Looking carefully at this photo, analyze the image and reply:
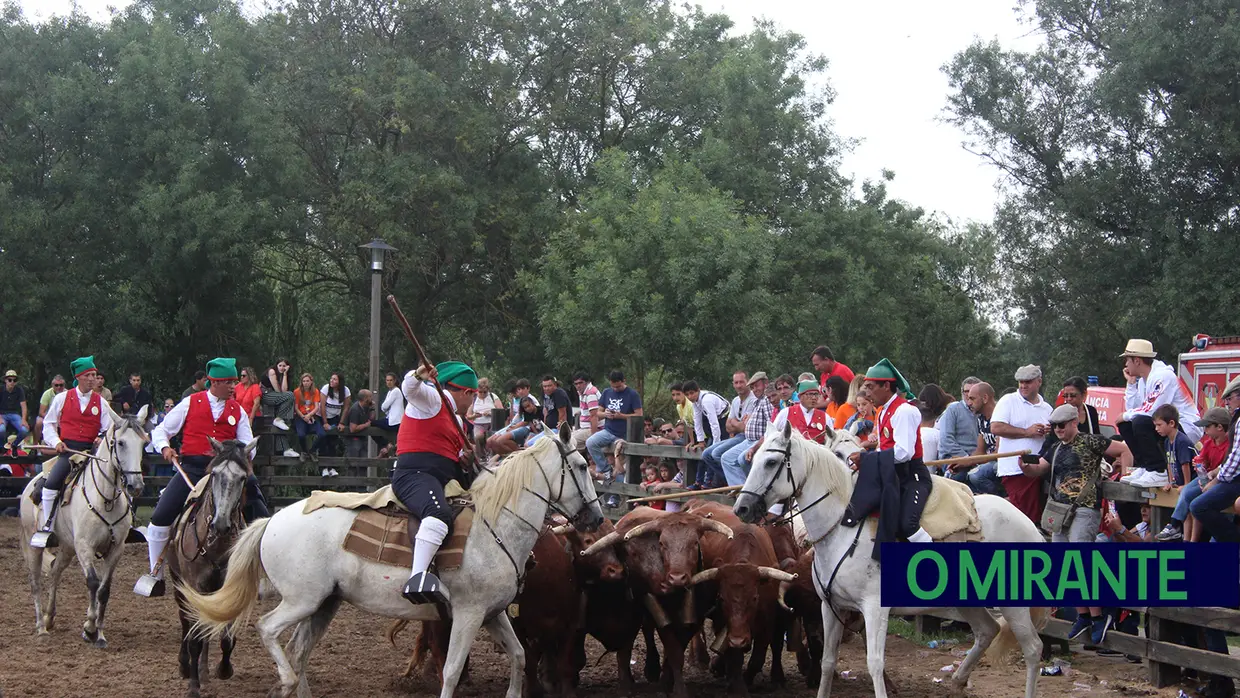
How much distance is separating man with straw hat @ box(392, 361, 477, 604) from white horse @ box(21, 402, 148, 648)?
3861 mm

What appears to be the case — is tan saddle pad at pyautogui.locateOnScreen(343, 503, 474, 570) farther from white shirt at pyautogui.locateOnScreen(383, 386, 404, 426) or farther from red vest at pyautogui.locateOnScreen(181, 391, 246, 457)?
white shirt at pyautogui.locateOnScreen(383, 386, 404, 426)

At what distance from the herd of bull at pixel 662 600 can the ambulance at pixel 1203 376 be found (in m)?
9.31

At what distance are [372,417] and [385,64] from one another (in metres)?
11.0

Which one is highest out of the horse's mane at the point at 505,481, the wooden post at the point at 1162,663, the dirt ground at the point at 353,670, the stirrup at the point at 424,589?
the horse's mane at the point at 505,481

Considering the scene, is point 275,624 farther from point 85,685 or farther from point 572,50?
point 572,50

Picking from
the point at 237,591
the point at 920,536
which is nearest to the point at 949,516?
the point at 920,536

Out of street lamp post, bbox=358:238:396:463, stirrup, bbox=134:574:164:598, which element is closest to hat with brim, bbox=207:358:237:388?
stirrup, bbox=134:574:164:598

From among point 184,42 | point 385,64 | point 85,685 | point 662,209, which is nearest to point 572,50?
point 385,64

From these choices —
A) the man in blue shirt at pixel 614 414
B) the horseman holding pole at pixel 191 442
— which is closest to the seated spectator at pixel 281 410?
the man in blue shirt at pixel 614 414

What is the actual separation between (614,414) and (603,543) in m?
6.53

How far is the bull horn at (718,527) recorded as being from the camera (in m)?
9.66

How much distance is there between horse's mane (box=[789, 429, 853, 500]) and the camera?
355 inches

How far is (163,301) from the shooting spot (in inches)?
1083

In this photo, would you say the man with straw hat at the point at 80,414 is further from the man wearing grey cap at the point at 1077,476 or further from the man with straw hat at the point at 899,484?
the man wearing grey cap at the point at 1077,476
